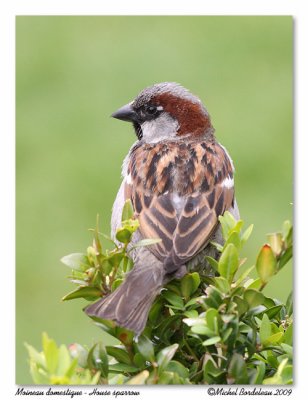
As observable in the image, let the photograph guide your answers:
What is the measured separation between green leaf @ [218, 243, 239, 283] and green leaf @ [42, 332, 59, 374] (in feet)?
1.82

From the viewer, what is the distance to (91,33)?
4.72 meters

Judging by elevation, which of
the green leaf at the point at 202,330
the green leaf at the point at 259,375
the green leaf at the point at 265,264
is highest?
the green leaf at the point at 265,264

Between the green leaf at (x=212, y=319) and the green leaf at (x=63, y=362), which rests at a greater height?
the green leaf at (x=212, y=319)

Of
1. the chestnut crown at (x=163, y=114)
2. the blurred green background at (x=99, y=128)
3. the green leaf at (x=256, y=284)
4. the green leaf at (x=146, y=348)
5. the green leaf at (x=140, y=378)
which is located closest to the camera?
the green leaf at (x=140, y=378)

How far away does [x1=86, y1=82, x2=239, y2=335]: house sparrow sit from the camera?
2.74m

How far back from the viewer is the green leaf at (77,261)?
2609mm

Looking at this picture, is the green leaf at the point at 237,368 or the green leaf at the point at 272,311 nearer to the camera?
the green leaf at the point at 237,368

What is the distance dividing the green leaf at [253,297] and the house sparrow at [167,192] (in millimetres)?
296

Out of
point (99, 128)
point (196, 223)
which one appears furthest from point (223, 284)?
point (99, 128)

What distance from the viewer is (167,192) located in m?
3.35

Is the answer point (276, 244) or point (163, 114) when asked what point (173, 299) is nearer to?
point (276, 244)

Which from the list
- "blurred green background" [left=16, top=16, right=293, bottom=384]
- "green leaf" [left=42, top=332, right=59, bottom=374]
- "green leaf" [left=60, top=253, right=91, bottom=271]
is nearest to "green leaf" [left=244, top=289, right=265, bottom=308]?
"green leaf" [left=60, top=253, right=91, bottom=271]

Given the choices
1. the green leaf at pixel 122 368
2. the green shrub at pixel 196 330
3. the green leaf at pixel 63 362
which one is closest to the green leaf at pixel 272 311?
the green shrub at pixel 196 330

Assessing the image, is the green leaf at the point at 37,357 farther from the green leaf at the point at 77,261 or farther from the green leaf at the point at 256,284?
the green leaf at the point at 256,284
